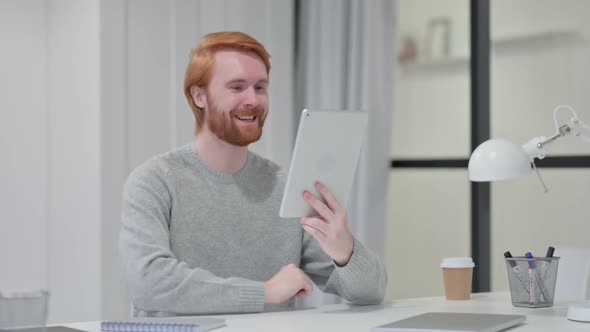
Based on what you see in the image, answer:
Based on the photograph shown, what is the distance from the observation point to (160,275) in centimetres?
223

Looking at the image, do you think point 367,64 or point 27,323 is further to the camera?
point 367,64

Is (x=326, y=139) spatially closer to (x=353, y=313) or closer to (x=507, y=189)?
(x=353, y=313)

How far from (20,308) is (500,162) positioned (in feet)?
3.56

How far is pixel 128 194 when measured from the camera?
94.6 inches

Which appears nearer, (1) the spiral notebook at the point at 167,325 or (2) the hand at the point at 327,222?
(1) the spiral notebook at the point at 167,325

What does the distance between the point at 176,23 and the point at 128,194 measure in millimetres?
1467

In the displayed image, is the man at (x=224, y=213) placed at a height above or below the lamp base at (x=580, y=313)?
above

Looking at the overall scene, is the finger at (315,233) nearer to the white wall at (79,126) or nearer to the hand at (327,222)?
the hand at (327,222)

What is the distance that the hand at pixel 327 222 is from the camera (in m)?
2.18

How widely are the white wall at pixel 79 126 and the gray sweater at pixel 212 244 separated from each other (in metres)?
1.05

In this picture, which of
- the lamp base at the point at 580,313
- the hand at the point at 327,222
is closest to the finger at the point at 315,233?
the hand at the point at 327,222

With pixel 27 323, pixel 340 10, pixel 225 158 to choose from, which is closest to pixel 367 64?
pixel 340 10

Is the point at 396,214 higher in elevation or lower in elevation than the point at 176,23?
lower

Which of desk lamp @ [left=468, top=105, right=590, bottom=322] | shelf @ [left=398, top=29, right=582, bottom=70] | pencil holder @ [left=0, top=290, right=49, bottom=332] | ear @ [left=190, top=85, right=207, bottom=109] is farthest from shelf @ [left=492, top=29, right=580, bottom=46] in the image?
pencil holder @ [left=0, top=290, right=49, bottom=332]
